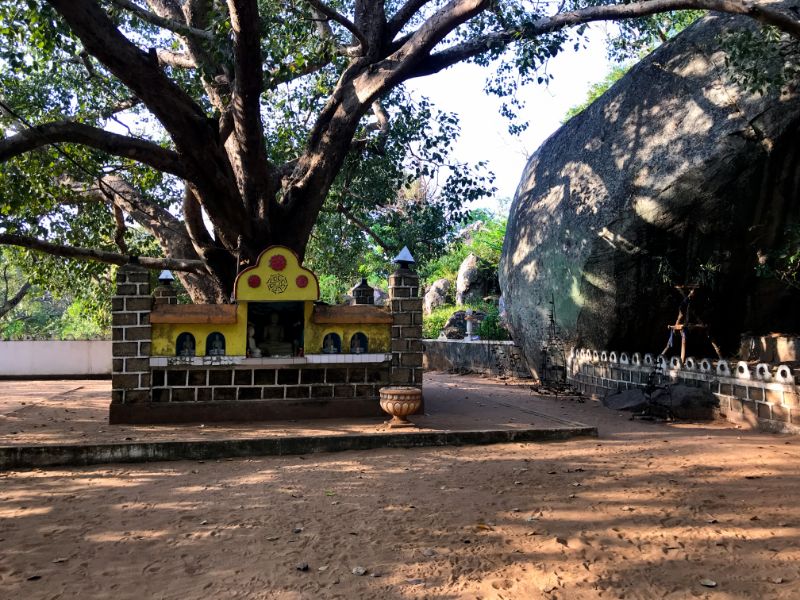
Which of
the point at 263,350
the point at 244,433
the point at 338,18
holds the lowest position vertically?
the point at 244,433

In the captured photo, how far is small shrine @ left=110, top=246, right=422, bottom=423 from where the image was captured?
8781mm

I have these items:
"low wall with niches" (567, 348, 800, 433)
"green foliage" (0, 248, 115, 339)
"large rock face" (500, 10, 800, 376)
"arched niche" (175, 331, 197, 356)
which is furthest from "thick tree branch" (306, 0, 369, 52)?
"green foliage" (0, 248, 115, 339)

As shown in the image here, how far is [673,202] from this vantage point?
1027cm

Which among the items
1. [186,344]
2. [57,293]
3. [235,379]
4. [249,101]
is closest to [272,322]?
[235,379]

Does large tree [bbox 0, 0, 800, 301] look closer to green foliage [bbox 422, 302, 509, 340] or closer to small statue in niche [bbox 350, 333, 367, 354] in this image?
small statue in niche [bbox 350, 333, 367, 354]

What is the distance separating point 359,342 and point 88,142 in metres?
4.79

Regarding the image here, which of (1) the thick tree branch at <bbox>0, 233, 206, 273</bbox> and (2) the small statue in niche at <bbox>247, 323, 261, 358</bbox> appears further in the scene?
(1) the thick tree branch at <bbox>0, 233, 206, 273</bbox>

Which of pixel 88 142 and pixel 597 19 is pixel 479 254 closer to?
pixel 597 19

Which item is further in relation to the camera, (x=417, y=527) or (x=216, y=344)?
(x=216, y=344)

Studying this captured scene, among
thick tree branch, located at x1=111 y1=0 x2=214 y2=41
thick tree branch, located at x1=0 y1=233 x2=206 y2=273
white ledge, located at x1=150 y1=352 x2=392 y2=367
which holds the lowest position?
white ledge, located at x1=150 y1=352 x2=392 y2=367

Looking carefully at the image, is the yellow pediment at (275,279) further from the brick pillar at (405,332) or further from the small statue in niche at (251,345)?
the brick pillar at (405,332)

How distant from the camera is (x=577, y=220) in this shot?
11.8 metres

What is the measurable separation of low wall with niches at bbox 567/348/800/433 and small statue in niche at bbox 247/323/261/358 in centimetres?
634

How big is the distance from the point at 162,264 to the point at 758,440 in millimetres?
9664
